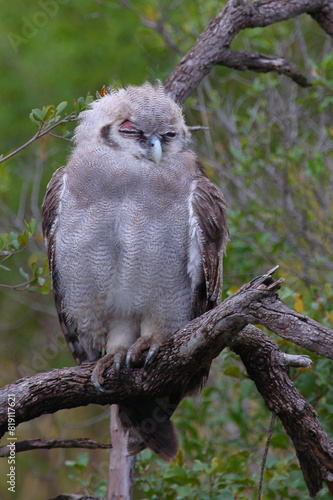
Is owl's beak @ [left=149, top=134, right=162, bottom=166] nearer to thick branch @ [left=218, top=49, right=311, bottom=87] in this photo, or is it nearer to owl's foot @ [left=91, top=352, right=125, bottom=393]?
owl's foot @ [left=91, top=352, right=125, bottom=393]

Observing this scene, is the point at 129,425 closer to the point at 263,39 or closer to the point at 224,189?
the point at 224,189

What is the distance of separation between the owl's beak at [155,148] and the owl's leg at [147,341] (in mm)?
1039

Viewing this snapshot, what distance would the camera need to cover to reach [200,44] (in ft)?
16.9

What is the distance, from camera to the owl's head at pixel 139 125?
4.07 meters

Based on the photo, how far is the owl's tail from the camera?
167 inches

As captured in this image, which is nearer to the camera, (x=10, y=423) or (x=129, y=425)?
(x=10, y=423)

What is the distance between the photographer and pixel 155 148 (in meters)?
4.03

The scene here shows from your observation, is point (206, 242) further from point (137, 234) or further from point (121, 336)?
point (121, 336)

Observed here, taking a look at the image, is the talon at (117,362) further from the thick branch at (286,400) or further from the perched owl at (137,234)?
the thick branch at (286,400)

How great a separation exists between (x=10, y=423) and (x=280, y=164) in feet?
12.4

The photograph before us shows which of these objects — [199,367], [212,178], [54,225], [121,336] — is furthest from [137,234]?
[212,178]

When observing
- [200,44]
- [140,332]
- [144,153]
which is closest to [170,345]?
[140,332]

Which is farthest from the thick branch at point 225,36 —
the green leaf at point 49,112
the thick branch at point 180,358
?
the thick branch at point 180,358

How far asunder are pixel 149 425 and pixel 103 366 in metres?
0.65
